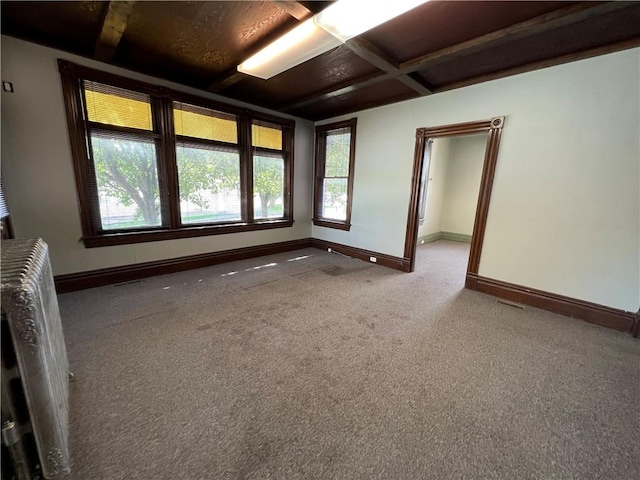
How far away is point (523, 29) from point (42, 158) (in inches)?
182

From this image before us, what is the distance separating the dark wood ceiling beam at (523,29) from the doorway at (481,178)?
37.7 inches

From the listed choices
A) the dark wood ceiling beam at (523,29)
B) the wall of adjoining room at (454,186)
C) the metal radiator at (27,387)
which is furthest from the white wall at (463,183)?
the metal radiator at (27,387)

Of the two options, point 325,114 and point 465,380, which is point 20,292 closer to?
point 465,380

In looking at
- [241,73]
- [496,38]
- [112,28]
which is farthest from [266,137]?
[496,38]

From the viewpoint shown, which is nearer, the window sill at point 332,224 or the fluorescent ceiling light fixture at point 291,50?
the fluorescent ceiling light fixture at point 291,50

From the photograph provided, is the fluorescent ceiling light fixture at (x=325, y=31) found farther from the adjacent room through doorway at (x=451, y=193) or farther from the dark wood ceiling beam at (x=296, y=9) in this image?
the adjacent room through doorway at (x=451, y=193)

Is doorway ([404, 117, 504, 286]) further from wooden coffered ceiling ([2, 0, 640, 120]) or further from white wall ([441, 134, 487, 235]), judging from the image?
white wall ([441, 134, 487, 235])

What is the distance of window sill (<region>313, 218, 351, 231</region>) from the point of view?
185 inches

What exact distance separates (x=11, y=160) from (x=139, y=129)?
3.86ft

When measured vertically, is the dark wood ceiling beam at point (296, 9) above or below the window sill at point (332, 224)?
above

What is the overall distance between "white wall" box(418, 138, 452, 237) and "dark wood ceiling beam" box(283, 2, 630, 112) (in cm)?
321

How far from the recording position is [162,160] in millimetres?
3305

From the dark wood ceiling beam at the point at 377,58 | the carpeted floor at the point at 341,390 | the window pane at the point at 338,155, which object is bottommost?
the carpeted floor at the point at 341,390

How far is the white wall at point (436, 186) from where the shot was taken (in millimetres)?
5914
